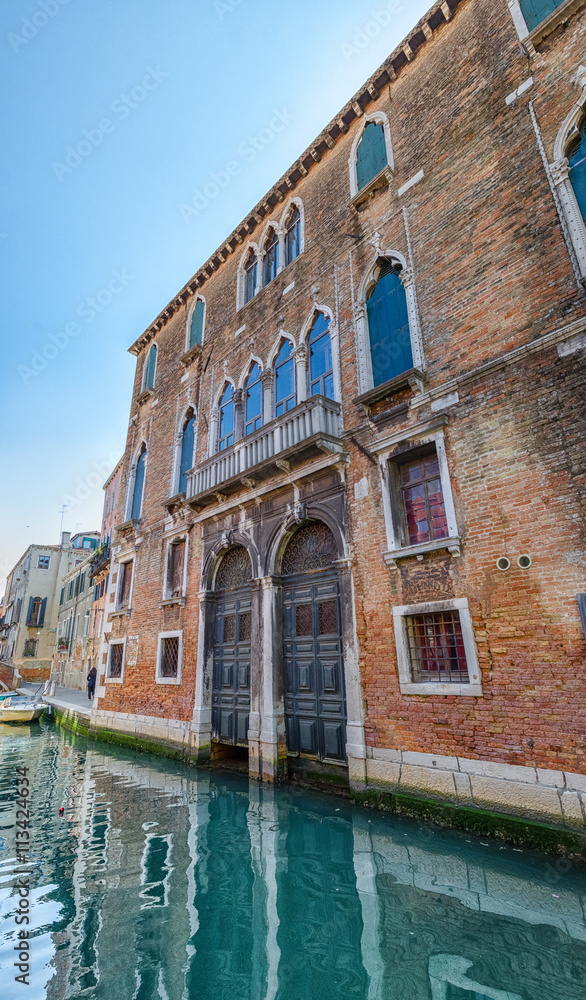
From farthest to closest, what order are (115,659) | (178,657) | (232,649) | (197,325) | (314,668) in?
1. (197,325)
2. (115,659)
3. (178,657)
4. (232,649)
5. (314,668)

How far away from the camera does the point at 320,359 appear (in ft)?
29.9

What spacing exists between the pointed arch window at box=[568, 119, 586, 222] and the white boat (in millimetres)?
21775

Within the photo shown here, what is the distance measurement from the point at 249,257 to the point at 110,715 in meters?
12.6

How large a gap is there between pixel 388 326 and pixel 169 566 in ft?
25.1

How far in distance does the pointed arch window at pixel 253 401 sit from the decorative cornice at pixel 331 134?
4142 mm

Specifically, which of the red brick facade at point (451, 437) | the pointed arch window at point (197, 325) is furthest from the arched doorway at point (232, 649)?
the pointed arch window at point (197, 325)

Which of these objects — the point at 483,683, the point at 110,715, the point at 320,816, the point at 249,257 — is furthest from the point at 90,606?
the point at 483,683

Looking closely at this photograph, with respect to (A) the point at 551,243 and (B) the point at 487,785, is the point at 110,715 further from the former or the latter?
(A) the point at 551,243

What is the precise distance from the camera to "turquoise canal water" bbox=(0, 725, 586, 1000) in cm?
286

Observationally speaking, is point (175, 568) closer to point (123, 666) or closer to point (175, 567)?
point (175, 567)

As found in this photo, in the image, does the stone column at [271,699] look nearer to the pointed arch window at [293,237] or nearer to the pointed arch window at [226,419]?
the pointed arch window at [226,419]

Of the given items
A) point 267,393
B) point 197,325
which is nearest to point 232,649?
point 267,393

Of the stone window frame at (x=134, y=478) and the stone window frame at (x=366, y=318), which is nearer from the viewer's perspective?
the stone window frame at (x=366, y=318)

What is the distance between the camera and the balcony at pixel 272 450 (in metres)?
7.75
